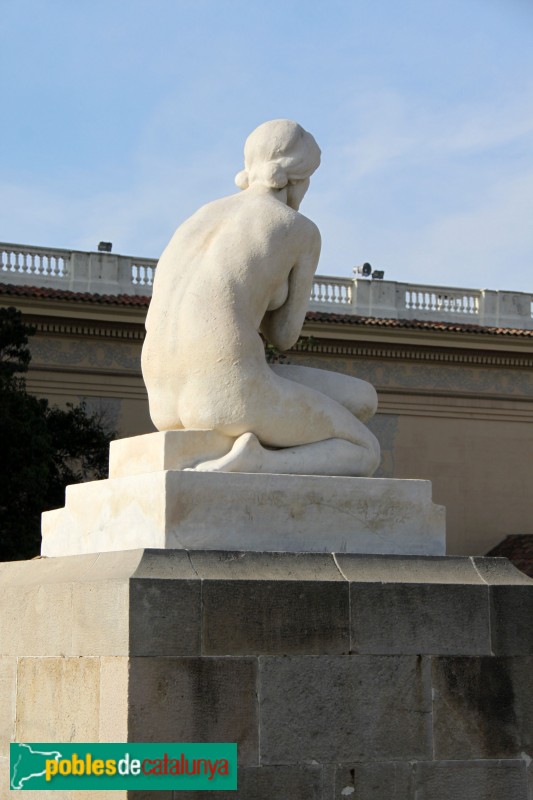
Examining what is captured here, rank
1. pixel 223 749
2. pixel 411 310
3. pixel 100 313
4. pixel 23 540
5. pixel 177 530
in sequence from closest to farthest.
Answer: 1. pixel 223 749
2. pixel 177 530
3. pixel 23 540
4. pixel 100 313
5. pixel 411 310

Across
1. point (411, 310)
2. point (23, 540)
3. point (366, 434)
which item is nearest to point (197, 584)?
point (366, 434)

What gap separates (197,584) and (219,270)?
5.00ft

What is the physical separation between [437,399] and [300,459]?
17.9m

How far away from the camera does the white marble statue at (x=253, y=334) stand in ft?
21.1

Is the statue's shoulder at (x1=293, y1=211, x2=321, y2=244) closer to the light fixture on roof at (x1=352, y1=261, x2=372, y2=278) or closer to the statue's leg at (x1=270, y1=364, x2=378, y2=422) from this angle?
the statue's leg at (x1=270, y1=364, x2=378, y2=422)

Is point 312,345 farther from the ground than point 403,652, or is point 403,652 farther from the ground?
point 312,345

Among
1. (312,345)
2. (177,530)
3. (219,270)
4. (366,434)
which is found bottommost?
(177,530)

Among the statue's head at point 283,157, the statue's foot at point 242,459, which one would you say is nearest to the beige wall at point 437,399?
the statue's head at point 283,157

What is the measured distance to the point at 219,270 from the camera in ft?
21.4

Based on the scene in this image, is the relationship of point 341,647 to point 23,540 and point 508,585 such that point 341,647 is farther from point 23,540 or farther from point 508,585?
point 23,540

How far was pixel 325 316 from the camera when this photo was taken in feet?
74.2

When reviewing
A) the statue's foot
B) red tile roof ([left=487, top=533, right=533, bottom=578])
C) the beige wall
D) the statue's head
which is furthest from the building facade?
the statue's foot

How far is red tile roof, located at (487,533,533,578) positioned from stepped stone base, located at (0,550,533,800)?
15.9 metres

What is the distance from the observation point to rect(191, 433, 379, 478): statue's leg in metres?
6.30
